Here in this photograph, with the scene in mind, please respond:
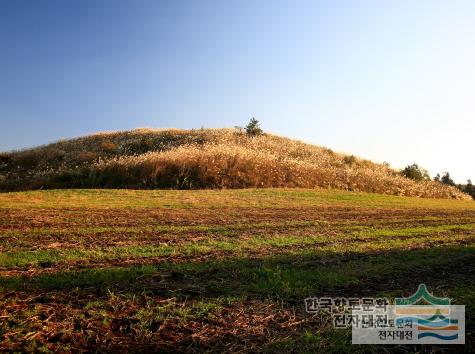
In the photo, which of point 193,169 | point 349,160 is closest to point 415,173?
point 349,160

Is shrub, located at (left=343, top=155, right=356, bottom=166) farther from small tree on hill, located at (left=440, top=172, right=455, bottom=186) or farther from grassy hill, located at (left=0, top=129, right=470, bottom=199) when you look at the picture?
small tree on hill, located at (left=440, top=172, right=455, bottom=186)

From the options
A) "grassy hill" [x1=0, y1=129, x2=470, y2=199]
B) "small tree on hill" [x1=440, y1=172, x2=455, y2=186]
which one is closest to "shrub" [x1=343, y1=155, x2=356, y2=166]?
"grassy hill" [x1=0, y1=129, x2=470, y2=199]

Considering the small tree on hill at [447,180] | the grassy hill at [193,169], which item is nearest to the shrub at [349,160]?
the grassy hill at [193,169]

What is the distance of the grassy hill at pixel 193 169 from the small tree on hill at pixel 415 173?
4.17ft

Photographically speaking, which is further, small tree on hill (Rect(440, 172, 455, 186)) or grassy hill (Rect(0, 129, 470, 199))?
small tree on hill (Rect(440, 172, 455, 186))

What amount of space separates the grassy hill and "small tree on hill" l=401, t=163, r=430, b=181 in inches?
50.1

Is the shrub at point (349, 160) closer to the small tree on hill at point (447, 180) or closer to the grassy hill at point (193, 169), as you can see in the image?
the grassy hill at point (193, 169)

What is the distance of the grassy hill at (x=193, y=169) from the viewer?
26562 millimetres

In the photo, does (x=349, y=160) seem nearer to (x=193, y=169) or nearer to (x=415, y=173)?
(x=415, y=173)

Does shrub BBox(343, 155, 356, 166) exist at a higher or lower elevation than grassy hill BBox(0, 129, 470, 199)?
higher

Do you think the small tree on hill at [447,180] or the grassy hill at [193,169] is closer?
the grassy hill at [193,169]

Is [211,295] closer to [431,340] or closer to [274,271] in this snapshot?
[274,271]

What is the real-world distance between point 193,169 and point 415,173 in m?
29.3

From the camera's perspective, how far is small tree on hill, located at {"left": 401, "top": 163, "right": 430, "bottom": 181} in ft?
145
